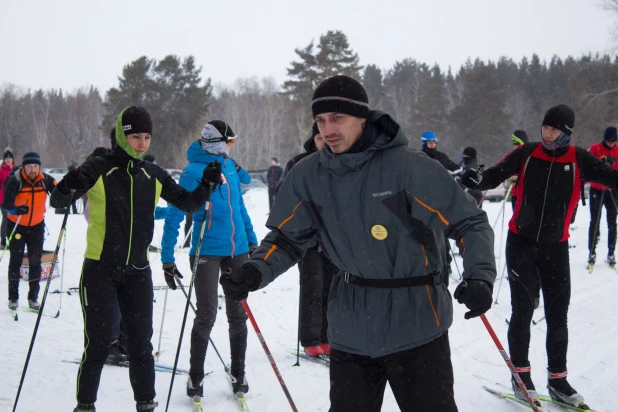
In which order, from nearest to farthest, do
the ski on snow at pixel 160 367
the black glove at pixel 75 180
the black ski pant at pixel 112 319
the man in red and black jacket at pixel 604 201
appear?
the black glove at pixel 75 180 < the black ski pant at pixel 112 319 < the ski on snow at pixel 160 367 < the man in red and black jacket at pixel 604 201

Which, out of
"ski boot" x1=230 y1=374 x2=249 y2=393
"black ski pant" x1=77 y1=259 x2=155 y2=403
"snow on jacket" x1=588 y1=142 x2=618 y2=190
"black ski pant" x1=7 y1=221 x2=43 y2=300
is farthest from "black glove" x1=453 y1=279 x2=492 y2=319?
"snow on jacket" x1=588 y1=142 x2=618 y2=190

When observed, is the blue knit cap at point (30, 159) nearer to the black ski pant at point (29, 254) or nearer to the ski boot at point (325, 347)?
the black ski pant at point (29, 254)

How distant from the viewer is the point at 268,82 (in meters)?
83.8

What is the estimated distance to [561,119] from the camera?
3.93 m

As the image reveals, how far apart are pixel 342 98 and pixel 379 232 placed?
0.61 metres

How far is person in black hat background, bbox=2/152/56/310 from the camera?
22.9 feet

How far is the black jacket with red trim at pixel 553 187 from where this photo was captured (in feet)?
12.9

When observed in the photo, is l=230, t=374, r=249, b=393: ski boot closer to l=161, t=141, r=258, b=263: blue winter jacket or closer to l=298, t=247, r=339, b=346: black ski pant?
l=161, t=141, r=258, b=263: blue winter jacket

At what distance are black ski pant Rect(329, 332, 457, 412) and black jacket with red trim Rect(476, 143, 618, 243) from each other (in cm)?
199

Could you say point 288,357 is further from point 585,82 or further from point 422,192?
point 585,82

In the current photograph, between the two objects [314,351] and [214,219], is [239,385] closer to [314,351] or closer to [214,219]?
[314,351]

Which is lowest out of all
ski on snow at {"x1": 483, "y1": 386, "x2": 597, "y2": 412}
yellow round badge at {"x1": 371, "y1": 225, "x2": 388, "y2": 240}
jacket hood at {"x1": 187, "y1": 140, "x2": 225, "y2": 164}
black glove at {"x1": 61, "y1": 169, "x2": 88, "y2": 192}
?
ski on snow at {"x1": 483, "y1": 386, "x2": 597, "y2": 412}

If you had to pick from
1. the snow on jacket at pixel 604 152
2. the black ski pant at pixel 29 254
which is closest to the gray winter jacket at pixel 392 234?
the black ski pant at pixel 29 254

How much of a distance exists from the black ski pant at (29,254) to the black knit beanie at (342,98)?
19.8 ft
